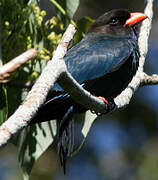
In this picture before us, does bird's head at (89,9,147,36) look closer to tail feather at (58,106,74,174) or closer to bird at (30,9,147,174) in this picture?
bird at (30,9,147,174)

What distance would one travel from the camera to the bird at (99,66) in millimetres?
3934

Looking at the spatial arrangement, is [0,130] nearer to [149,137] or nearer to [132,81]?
[132,81]

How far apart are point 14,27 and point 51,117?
2.17 ft

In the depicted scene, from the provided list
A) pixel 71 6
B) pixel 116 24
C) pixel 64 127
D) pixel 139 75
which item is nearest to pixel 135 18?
pixel 116 24

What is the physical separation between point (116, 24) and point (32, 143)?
156 cm

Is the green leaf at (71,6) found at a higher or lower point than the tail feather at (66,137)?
higher

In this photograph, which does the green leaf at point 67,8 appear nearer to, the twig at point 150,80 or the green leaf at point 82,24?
the green leaf at point 82,24

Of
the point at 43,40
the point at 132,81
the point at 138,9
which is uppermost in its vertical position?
the point at 43,40

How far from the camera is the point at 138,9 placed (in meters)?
7.92

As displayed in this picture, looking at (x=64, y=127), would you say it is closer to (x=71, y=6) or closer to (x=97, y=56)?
(x=97, y=56)

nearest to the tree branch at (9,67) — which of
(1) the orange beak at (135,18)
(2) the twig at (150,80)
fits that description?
(2) the twig at (150,80)

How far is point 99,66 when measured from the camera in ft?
14.1

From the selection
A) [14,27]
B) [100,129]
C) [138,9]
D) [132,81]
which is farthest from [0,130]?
[100,129]

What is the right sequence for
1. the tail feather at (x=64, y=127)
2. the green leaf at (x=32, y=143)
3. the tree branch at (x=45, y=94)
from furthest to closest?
1. the tail feather at (x=64, y=127)
2. the green leaf at (x=32, y=143)
3. the tree branch at (x=45, y=94)
